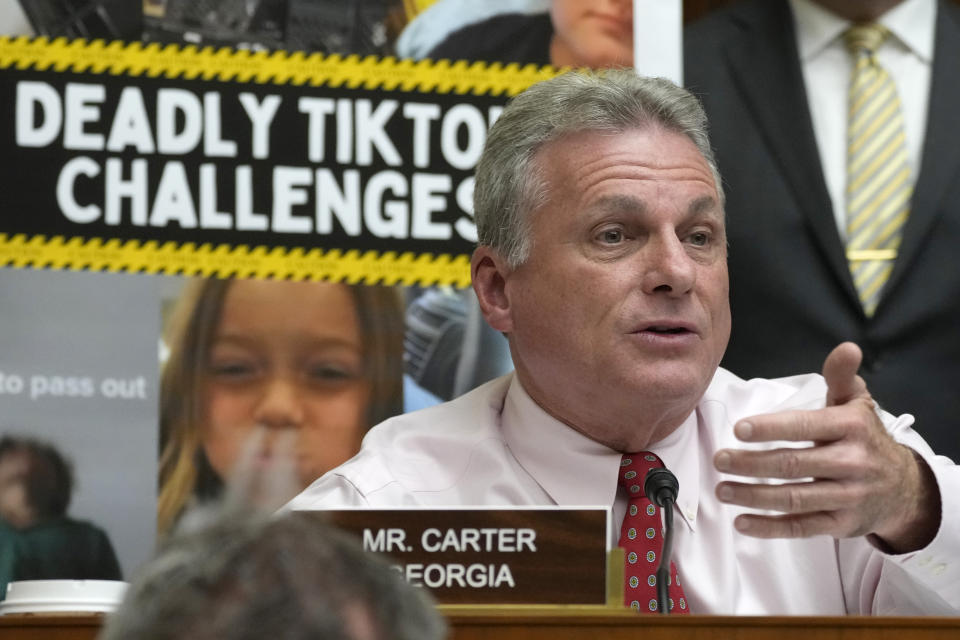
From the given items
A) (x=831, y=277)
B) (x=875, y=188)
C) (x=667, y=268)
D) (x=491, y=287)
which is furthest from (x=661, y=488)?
(x=875, y=188)

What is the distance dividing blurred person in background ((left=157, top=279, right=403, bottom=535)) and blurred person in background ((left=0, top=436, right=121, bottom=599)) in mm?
162

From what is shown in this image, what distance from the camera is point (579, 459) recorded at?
2.47 m

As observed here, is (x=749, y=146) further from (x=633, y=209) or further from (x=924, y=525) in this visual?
(x=924, y=525)

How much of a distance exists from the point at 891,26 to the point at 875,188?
0.37 metres

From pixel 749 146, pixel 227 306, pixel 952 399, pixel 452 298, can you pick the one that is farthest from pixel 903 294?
pixel 227 306

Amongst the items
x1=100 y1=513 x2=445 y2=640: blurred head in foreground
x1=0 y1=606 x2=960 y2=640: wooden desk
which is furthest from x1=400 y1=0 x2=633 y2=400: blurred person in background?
x1=100 y1=513 x2=445 y2=640: blurred head in foreground

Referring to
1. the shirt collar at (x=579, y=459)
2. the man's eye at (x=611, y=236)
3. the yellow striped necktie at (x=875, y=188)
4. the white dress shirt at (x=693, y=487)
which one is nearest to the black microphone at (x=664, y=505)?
the white dress shirt at (x=693, y=487)

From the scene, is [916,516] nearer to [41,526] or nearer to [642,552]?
[642,552]

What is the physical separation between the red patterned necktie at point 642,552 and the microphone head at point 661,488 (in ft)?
0.35

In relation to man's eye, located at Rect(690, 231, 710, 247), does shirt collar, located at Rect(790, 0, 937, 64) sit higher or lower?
higher

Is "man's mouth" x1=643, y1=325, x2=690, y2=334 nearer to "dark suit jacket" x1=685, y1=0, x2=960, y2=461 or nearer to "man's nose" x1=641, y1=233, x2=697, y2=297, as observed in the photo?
"man's nose" x1=641, y1=233, x2=697, y2=297

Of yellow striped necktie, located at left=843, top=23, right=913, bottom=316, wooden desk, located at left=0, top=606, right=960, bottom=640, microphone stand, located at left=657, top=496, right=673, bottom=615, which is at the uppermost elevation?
yellow striped necktie, located at left=843, top=23, right=913, bottom=316

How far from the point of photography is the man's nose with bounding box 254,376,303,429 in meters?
3.33

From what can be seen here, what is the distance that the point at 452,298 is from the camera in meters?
3.40
